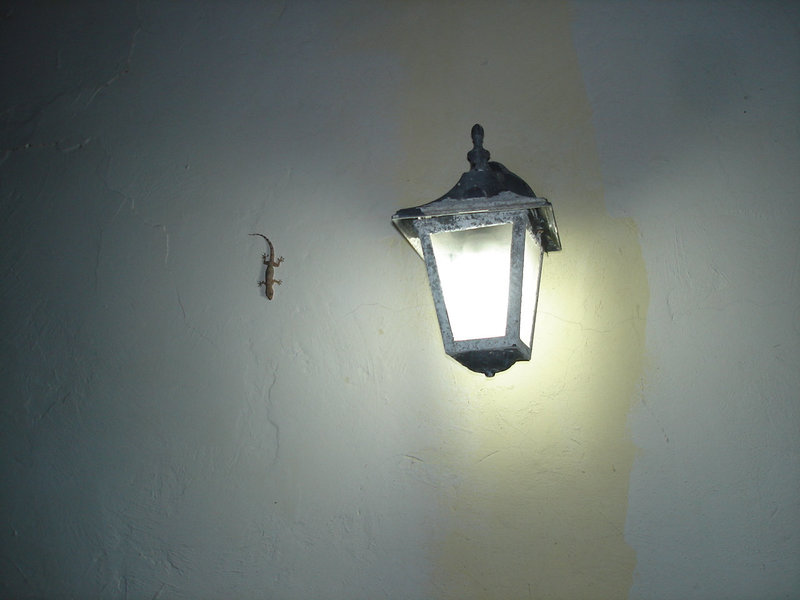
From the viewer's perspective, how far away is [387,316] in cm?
162

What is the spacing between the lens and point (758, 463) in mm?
1379

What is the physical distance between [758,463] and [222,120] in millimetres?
1633

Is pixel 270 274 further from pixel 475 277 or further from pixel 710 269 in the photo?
pixel 710 269

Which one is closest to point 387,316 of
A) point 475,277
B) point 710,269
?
point 475,277

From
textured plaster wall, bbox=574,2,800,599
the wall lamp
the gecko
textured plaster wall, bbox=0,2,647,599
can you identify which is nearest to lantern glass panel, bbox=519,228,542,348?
the wall lamp

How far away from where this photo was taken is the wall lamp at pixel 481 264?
4.12ft

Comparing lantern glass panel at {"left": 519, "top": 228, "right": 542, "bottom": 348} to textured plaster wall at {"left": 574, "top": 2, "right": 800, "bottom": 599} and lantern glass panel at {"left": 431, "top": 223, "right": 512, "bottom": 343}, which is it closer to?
lantern glass panel at {"left": 431, "top": 223, "right": 512, "bottom": 343}

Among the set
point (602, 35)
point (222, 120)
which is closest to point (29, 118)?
point (222, 120)

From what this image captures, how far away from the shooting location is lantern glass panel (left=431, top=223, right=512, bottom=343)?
1265 millimetres

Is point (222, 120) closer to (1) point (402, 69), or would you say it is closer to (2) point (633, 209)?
(1) point (402, 69)

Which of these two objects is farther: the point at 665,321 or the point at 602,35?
the point at 602,35

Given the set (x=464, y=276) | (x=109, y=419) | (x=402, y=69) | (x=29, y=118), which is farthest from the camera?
(x=29, y=118)

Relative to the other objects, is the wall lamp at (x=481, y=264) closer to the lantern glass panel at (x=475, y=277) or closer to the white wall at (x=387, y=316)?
the lantern glass panel at (x=475, y=277)

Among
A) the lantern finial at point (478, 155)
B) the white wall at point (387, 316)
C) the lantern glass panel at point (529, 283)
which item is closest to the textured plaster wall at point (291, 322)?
the white wall at point (387, 316)
